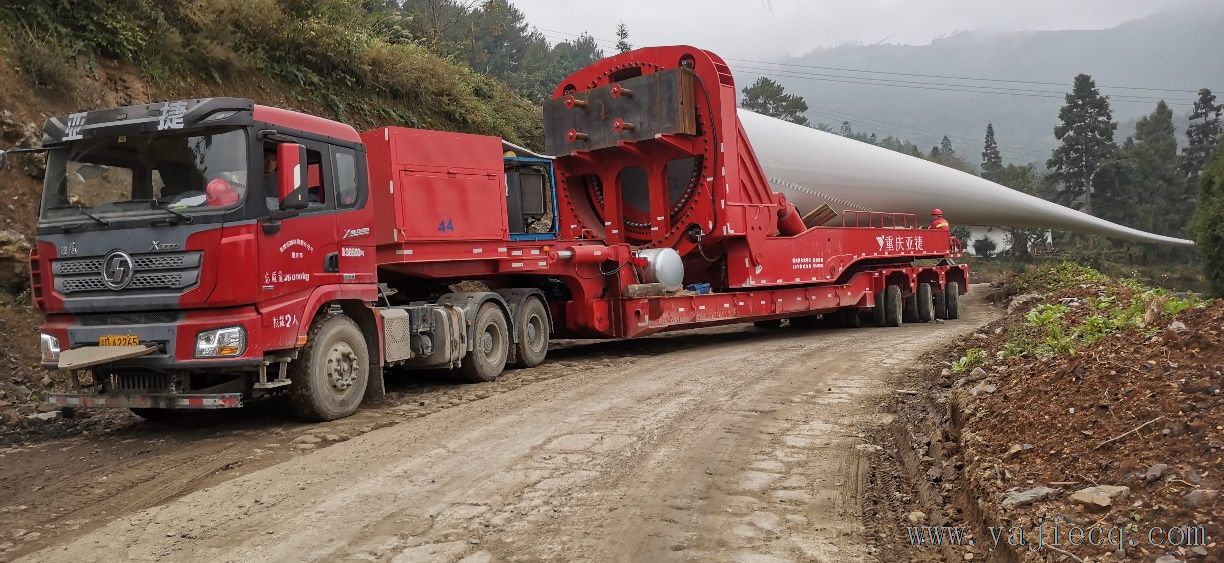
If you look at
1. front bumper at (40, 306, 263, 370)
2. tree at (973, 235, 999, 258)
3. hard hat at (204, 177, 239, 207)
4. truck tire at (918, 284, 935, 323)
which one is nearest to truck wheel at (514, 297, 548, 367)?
front bumper at (40, 306, 263, 370)

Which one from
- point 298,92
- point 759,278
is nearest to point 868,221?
point 759,278

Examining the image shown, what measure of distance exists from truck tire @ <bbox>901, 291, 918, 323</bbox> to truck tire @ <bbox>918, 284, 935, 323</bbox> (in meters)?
0.13

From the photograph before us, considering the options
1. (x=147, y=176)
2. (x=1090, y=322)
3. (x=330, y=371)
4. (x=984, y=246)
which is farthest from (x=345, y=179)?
(x=984, y=246)

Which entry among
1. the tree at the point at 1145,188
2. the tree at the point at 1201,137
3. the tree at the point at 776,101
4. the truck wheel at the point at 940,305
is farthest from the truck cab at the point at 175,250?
the tree at the point at 1201,137

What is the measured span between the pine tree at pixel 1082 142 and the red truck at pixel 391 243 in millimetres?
58768

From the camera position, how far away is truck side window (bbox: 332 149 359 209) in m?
8.05

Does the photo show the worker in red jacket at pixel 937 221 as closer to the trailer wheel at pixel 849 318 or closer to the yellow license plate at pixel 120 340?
the trailer wheel at pixel 849 318

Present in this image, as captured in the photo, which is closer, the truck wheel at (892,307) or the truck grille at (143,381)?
the truck grille at (143,381)

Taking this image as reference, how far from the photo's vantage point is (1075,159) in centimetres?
6731

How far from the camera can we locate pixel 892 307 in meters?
18.0

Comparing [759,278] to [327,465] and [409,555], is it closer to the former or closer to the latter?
[327,465]

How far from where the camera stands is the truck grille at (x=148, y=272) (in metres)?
6.75

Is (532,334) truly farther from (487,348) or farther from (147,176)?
(147,176)

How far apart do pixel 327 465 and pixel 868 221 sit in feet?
46.7
